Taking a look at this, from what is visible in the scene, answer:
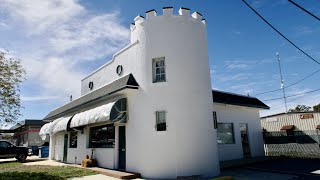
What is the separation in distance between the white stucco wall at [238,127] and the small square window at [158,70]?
252 inches

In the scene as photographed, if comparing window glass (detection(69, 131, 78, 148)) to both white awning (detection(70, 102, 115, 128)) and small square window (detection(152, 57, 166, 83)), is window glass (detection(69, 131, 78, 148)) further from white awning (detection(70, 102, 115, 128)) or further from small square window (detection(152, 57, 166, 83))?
small square window (detection(152, 57, 166, 83))

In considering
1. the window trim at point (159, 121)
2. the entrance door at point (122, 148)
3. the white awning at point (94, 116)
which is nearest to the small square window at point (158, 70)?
the window trim at point (159, 121)

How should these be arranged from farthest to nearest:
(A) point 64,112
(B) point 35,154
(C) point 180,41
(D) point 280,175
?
(B) point 35,154, (A) point 64,112, (C) point 180,41, (D) point 280,175

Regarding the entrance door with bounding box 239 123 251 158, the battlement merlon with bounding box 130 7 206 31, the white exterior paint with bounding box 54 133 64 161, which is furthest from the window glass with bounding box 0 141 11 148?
the entrance door with bounding box 239 123 251 158

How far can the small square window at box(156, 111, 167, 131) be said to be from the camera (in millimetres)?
11758

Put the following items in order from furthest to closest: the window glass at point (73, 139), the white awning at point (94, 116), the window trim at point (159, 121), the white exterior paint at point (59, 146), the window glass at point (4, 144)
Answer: the window glass at point (4, 144), the white exterior paint at point (59, 146), the window glass at point (73, 139), the white awning at point (94, 116), the window trim at point (159, 121)

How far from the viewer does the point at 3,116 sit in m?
15.9

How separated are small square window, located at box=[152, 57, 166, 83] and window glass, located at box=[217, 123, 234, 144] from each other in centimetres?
736

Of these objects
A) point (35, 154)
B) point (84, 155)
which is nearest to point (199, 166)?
point (84, 155)

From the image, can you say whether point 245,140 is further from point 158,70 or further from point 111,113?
point 111,113

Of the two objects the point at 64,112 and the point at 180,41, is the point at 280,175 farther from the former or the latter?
the point at 64,112

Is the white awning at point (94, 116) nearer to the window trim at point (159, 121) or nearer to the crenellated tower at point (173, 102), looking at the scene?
the crenellated tower at point (173, 102)

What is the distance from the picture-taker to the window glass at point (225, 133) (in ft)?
57.0

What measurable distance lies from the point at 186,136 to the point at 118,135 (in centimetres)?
459
